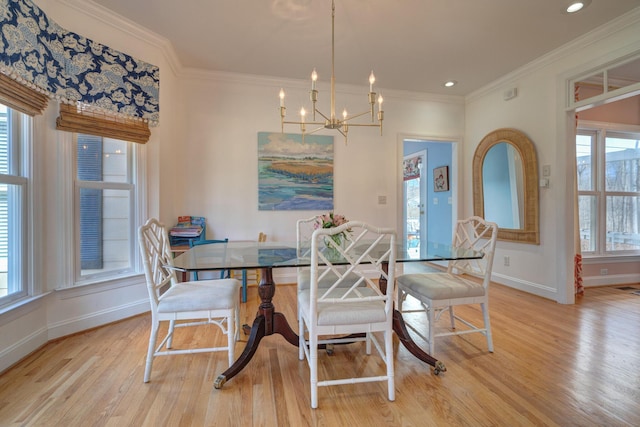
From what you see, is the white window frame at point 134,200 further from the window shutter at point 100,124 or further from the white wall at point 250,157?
the white wall at point 250,157

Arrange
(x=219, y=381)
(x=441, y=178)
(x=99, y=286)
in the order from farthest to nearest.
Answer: (x=441, y=178) → (x=99, y=286) → (x=219, y=381)

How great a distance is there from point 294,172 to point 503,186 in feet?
8.93

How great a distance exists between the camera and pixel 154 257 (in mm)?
1879

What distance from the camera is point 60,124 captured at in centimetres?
220

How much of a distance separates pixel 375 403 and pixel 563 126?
336 cm

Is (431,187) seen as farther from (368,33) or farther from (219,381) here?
(219,381)

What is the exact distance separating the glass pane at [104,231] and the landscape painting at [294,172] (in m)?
1.48

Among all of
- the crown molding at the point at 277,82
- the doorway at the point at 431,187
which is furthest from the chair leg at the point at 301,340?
the crown molding at the point at 277,82

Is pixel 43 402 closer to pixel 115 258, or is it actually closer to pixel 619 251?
pixel 115 258

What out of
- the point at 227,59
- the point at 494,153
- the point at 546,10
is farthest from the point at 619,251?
the point at 227,59

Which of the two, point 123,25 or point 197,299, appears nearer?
point 197,299

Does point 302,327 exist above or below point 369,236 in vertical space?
below

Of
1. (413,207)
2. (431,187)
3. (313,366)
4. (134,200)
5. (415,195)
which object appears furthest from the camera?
(413,207)

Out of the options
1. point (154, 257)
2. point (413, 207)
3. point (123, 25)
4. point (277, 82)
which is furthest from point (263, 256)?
point (413, 207)
